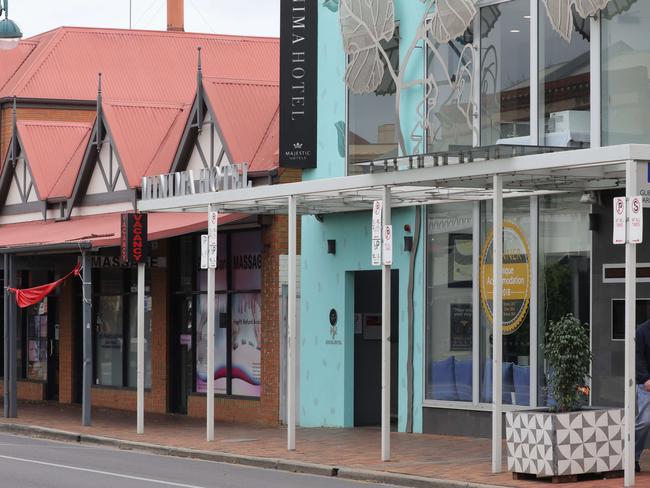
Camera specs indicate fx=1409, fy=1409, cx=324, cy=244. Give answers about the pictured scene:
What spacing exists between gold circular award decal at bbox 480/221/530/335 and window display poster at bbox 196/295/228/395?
7.23m

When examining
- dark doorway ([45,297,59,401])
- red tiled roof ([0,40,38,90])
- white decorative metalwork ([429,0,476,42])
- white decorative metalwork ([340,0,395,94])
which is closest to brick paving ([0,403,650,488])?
dark doorway ([45,297,59,401])

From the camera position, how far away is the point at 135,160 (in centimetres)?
2903

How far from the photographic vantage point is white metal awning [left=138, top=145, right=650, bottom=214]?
15406 millimetres

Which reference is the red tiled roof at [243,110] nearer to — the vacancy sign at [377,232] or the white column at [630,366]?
the vacancy sign at [377,232]

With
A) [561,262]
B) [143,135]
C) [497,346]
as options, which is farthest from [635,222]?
[143,135]

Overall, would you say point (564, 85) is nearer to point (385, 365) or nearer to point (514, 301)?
point (514, 301)

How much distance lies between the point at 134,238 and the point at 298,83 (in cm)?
390

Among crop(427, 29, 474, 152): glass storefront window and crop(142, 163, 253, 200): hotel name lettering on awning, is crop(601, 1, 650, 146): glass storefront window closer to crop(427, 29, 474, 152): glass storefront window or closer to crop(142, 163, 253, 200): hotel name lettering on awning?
crop(427, 29, 474, 152): glass storefront window

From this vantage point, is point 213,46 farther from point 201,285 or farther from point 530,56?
point 530,56

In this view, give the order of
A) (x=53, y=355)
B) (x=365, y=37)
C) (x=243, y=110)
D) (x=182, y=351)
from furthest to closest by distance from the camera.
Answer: (x=53, y=355) → (x=182, y=351) → (x=243, y=110) → (x=365, y=37)

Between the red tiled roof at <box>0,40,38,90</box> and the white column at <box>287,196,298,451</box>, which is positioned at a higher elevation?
the red tiled roof at <box>0,40,38,90</box>

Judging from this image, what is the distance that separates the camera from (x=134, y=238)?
920 inches

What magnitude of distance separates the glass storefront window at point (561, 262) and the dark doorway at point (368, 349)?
4361mm

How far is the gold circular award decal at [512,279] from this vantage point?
20.0 meters
